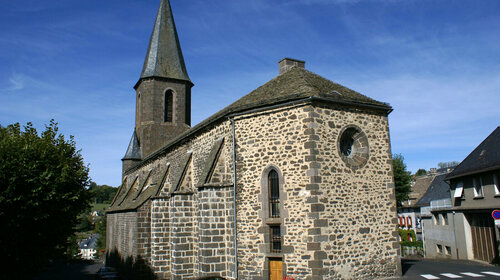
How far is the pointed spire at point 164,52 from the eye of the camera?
93.7 ft

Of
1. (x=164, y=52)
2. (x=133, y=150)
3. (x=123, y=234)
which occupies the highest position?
(x=164, y=52)

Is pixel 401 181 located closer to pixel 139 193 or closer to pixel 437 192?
pixel 437 192

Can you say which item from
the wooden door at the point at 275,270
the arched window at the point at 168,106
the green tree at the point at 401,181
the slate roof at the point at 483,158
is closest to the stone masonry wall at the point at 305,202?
the wooden door at the point at 275,270

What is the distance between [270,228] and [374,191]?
3.74 m

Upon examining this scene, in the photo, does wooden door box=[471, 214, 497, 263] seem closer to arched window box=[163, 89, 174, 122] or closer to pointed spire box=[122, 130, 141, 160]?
arched window box=[163, 89, 174, 122]

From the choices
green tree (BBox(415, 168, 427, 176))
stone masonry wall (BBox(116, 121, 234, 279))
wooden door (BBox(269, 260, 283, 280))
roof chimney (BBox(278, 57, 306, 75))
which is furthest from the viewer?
green tree (BBox(415, 168, 427, 176))

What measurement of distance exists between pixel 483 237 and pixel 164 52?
986 inches

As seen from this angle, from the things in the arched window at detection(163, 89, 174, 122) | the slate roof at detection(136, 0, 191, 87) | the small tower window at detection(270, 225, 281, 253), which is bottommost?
the small tower window at detection(270, 225, 281, 253)

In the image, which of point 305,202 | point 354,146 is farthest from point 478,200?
point 305,202

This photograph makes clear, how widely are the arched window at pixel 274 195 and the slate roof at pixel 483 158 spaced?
1325 cm

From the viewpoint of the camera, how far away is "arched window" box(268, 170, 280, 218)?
11938 mm

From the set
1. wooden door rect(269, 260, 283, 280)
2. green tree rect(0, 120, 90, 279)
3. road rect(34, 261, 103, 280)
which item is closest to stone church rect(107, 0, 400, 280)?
wooden door rect(269, 260, 283, 280)

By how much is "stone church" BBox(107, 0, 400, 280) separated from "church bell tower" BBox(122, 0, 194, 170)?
42.5ft

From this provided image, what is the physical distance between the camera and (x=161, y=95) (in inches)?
1105
